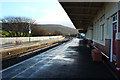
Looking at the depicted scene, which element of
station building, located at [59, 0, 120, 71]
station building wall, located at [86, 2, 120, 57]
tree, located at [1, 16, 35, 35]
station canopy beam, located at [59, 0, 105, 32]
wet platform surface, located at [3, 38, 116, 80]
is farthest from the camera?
tree, located at [1, 16, 35, 35]

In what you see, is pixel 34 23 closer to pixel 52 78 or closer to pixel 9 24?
pixel 9 24

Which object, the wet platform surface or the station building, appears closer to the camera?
the station building

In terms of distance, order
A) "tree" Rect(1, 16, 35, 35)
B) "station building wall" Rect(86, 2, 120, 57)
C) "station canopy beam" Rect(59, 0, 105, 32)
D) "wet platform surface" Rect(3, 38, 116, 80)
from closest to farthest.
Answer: "wet platform surface" Rect(3, 38, 116, 80), "station building wall" Rect(86, 2, 120, 57), "station canopy beam" Rect(59, 0, 105, 32), "tree" Rect(1, 16, 35, 35)

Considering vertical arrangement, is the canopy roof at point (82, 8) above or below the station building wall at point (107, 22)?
above

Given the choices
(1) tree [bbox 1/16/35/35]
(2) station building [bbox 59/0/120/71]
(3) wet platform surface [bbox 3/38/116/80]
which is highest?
(1) tree [bbox 1/16/35/35]

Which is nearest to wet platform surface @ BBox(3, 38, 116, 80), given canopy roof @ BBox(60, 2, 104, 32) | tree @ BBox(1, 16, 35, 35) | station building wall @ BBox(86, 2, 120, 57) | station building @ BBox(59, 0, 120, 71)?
station building @ BBox(59, 0, 120, 71)

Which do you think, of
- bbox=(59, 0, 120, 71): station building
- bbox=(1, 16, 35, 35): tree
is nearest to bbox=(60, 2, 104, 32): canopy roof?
bbox=(59, 0, 120, 71): station building

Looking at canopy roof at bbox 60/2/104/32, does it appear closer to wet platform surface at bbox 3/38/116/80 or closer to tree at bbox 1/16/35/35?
wet platform surface at bbox 3/38/116/80

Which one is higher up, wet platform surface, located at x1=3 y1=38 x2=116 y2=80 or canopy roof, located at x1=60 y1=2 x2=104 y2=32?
canopy roof, located at x1=60 y1=2 x2=104 y2=32

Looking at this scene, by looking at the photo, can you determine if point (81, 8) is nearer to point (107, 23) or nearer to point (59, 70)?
point (107, 23)

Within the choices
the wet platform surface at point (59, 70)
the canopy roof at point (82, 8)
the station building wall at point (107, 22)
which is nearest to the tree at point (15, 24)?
the canopy roof at point (82, 8)

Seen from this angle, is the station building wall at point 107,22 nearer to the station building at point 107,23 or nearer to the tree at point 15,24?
the station building at point 107,23

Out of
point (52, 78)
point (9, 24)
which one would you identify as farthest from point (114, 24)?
point (9, 24)

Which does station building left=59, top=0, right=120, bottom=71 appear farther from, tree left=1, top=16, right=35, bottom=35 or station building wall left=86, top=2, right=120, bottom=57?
tree left=1, top=16, right=35, bottom=35
